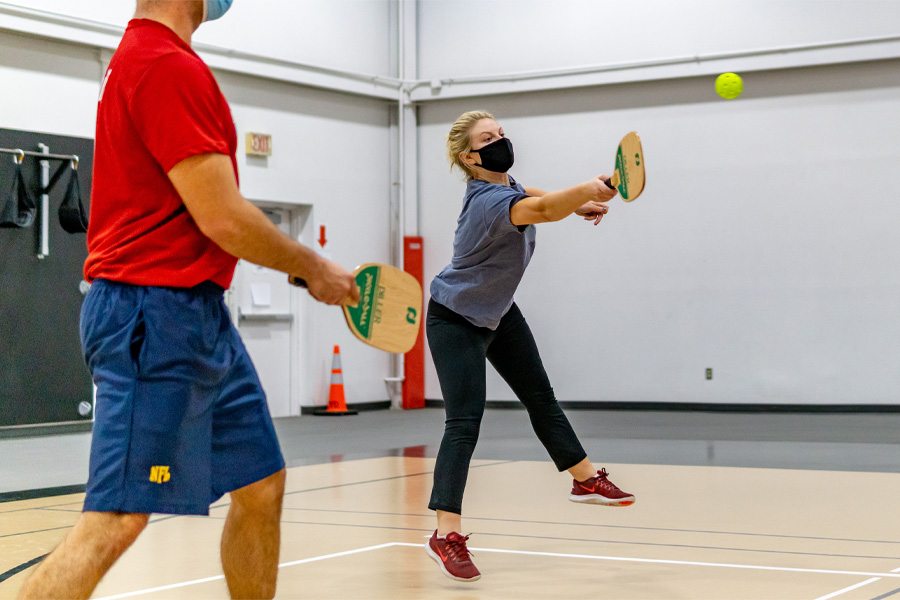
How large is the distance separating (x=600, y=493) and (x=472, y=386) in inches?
28.1

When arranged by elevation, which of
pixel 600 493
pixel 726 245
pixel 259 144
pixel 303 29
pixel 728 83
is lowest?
pixel 600 493

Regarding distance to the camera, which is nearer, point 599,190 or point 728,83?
point 599,190

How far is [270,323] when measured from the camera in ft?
35.3

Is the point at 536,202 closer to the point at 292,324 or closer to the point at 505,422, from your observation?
the point at 505,422

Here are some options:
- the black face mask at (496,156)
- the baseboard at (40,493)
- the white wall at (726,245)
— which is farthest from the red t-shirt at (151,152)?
the white wall at (726,245)

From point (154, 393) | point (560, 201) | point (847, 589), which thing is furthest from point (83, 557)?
point (847, 589)

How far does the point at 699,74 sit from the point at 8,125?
6789 millimetres

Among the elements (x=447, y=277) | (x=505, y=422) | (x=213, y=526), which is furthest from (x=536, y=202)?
(x=505, y=422)

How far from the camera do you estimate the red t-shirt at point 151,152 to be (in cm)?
187

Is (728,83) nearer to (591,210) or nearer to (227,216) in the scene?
(591,210)

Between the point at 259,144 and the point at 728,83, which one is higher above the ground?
the point at 728,83

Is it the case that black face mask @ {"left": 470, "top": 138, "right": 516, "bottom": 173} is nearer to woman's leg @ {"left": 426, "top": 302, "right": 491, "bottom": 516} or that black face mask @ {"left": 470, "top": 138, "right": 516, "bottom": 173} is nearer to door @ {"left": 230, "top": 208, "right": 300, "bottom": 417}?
woman's leg @ {"left": 426, "top": 302, "right": 491, "bottom": 516}

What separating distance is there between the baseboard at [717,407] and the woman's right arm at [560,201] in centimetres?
761

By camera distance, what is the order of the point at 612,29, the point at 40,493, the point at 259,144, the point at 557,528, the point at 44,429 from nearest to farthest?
the point at 557,528 → the point at 40,493 → the point at 44,429 → the point at 259,144 → the point at 612,29
